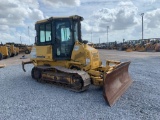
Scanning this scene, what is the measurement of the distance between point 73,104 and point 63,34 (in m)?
3.46

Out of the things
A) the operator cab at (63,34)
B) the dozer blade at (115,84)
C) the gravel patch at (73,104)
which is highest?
the operator cab at (63,34)

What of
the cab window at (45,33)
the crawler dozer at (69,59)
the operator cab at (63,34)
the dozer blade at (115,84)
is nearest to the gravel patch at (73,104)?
the dozer blade at (115,84)

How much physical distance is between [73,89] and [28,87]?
1913mm

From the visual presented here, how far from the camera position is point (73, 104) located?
6.34 meters

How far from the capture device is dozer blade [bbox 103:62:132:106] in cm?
642

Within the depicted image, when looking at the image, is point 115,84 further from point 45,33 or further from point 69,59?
point 45,33

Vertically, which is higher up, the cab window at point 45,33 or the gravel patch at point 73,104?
the cab window at point 45,33

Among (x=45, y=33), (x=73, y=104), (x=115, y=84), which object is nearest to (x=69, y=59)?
(x=45, y=33)

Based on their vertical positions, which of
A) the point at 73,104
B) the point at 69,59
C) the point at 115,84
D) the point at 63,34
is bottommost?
the point at 73,104

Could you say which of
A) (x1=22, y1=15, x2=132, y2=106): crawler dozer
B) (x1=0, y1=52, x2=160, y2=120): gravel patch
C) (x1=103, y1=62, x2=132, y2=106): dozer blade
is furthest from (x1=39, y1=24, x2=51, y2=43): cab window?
(x1=103, y1=62, x2=132, y2=106): dozer blade

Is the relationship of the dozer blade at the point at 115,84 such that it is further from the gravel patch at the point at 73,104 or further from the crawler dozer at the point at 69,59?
the gravel patch at the point at 73,104

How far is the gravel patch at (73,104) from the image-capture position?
5.39m

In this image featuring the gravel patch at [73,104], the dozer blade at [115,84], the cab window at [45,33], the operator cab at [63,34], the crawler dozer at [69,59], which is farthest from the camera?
the cab window at [45,33]

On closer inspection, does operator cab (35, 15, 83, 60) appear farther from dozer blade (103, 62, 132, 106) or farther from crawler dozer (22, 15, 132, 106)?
dozer blade (103, 62, 132, 106)
